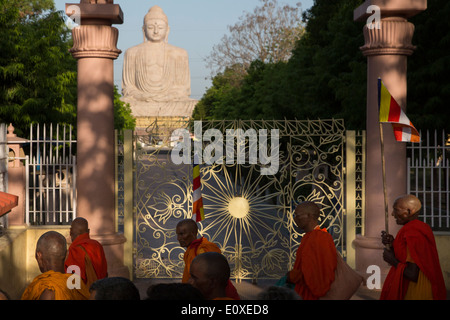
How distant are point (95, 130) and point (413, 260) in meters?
5.21

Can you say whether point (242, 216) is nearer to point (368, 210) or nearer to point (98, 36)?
point (368, 210)

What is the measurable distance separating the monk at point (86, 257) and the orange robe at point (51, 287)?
5.09 ft

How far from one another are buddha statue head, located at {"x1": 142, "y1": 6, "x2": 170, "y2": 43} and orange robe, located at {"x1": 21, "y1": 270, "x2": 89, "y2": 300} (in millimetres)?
58087

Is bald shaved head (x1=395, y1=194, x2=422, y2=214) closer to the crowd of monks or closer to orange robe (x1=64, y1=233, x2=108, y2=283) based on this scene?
the crowd of monks

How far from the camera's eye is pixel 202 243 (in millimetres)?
5914

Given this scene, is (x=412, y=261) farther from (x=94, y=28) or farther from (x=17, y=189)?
(x=17, y=189)

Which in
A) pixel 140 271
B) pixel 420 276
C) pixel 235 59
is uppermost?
pixel 235 59

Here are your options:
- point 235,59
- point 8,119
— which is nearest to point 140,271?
point 8,119

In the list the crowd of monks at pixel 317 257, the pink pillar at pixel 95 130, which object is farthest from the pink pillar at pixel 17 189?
the crowd of monks at pixel 317 257

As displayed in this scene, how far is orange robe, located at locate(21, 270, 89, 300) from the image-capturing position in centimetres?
427

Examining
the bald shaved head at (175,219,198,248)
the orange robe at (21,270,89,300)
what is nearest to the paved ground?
the bald shaved head at (175,219,198,248)

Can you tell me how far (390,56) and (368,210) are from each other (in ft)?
6.99

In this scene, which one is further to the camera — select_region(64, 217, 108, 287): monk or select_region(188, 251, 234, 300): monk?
select_region(64, 217, 108, 287): monk

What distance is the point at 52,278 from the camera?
437cm
